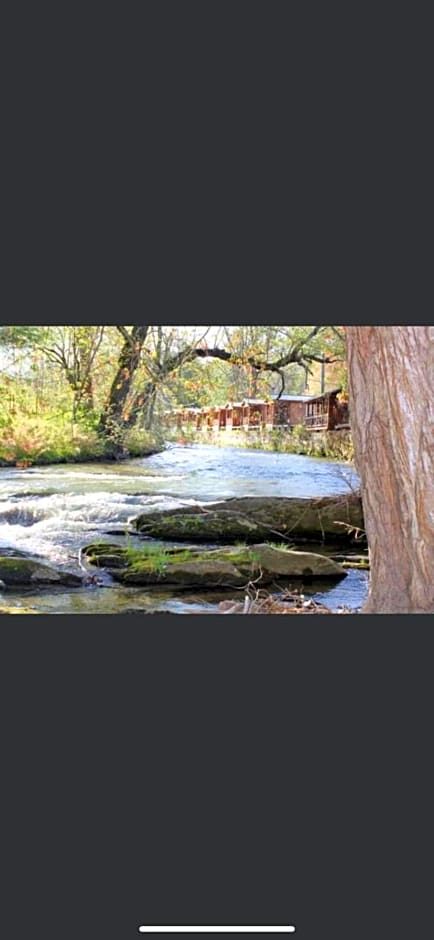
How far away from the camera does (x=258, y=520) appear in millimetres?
7117

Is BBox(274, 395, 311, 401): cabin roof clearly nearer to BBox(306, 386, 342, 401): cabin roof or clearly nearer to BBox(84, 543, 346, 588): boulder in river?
BBox(306, 386, 342, 401): cabin roof

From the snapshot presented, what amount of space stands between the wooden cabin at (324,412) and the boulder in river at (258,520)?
441mm

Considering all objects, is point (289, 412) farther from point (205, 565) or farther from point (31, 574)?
point (31, 574)

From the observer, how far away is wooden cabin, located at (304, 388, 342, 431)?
7137mm

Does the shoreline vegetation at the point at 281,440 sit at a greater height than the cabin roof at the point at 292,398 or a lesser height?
lesser

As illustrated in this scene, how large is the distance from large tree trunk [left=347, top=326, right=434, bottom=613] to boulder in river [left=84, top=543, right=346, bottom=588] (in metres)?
0.43

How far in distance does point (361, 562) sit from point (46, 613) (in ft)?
6.26

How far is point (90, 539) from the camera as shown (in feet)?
23.2

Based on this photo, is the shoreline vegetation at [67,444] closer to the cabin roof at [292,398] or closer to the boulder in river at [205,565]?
the boulder in river at [205,565]

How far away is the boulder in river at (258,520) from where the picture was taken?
7.09 metres
